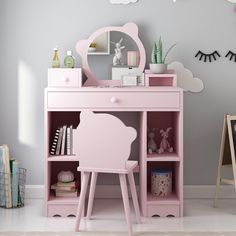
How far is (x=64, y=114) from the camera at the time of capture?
178 inches

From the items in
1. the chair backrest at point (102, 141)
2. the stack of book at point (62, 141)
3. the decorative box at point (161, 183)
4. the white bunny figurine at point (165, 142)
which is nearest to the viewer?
the chair backrest at point (102, 141)

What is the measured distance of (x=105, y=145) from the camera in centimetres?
356

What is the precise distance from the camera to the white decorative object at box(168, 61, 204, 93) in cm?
458

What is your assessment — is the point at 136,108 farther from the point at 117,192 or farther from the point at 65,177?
the point at 117,192

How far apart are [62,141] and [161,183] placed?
2.66ft

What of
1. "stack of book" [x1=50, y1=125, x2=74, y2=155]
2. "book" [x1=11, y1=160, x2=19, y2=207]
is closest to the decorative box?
"stack of book" [x1=50, y1=125, x2=74, y2=155]

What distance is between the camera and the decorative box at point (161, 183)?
4.26 meters

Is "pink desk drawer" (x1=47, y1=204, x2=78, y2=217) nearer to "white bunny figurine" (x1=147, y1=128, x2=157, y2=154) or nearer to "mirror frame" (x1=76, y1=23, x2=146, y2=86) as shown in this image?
"white bunny figurine" (x1=147, y1=128, x2=157, y2=154)

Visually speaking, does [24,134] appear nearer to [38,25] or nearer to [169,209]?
[38,25]

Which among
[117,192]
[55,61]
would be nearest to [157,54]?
[55,61]

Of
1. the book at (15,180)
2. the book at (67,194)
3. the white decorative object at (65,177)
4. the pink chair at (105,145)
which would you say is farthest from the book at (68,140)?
the pink chair at (105,145)

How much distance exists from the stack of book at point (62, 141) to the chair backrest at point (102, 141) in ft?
1.76

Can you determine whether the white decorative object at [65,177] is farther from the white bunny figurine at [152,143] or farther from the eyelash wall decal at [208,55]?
the eyelash wall decal at [208,55]

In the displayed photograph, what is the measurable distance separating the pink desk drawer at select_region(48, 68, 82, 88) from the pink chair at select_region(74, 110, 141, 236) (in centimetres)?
66
